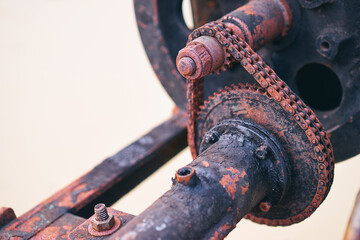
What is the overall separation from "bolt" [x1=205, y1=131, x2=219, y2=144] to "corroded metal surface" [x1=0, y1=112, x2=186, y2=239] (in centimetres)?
67

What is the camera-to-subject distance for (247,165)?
1.37 m

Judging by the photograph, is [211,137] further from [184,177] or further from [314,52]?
[314,52]

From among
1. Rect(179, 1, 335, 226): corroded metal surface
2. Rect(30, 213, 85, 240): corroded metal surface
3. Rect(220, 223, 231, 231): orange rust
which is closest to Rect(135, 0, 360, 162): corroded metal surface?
Rect(179, 1, 335, 226): corroded metal surface

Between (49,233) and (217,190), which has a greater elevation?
(217,190)

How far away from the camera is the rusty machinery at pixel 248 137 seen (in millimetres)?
1243

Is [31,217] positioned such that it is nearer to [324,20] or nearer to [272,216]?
[272,216]

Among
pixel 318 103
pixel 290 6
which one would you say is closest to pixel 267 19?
pixel 290 6

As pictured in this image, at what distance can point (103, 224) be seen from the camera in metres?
1.40

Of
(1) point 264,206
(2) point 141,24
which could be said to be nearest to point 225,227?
(1) point 264,206

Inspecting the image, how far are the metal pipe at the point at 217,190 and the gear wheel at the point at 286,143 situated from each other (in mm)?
47

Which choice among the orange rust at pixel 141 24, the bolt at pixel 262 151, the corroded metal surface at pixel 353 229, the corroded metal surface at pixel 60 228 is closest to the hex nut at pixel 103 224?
the corroded metal surface at pixel 60 228

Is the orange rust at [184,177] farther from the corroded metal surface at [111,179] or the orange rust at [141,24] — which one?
the orange rust at [141,24]

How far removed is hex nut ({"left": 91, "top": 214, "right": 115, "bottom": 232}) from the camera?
1.40 m

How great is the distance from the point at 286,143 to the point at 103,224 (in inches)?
26.2
